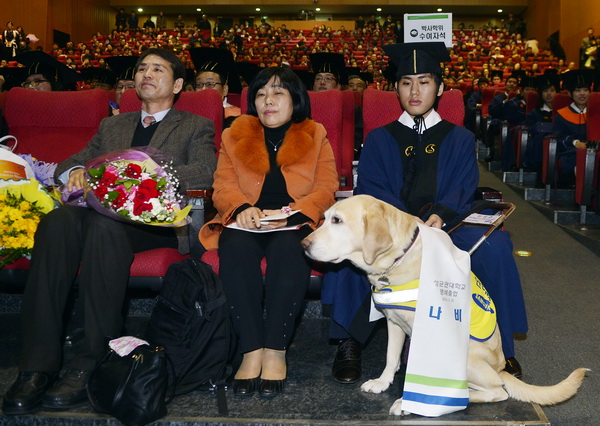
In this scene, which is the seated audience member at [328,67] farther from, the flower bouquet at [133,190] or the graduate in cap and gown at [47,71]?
the flower bouquet at [133,190]

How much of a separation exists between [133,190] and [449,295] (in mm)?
1315

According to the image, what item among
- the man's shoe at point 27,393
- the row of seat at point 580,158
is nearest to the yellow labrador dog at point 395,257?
the man's shoe at point 27,393

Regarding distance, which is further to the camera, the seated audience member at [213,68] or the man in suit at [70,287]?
the seated audience member at [213,68]

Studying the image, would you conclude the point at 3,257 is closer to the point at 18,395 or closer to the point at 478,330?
the point at 18,395

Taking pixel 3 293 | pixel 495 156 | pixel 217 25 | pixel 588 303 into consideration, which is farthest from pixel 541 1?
pixel 3 293

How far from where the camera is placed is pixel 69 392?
231cm

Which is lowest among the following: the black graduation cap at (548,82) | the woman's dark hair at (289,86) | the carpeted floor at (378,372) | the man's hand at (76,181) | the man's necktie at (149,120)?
the carpeted floor at (378,372)

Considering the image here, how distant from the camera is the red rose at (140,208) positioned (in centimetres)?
246

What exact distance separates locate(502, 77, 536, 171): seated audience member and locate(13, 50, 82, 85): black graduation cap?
5166 millimetres

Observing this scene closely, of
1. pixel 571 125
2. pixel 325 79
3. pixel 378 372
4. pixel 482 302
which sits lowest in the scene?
pixel 378 372

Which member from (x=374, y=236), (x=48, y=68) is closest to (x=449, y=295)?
(x=374, y=236)

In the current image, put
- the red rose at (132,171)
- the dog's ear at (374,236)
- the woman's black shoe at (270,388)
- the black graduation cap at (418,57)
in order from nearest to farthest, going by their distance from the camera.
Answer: the dog's ear at (374,236), the woman's black shoe at (270,388), the red rose at (132,171), the black graduation cap at (418,57)

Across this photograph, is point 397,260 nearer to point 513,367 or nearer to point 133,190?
point 513,367

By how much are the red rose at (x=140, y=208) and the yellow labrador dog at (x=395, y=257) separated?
2.26 feet
